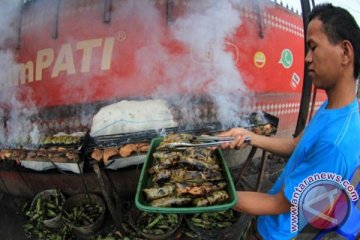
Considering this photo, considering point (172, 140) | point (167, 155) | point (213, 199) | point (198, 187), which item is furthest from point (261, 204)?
point (172, 140)

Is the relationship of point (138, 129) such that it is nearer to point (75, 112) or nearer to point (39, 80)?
point (75, 112)

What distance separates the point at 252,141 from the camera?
295 cm

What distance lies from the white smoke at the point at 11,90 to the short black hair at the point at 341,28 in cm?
→ 467

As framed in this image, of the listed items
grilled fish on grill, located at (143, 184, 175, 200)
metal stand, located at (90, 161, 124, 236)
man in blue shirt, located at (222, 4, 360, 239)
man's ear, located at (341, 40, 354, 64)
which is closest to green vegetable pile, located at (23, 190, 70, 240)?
metal stand, located at (90, 161, 124, 236)

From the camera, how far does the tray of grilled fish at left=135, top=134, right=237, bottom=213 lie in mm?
2223

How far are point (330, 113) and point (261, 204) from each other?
0.79m

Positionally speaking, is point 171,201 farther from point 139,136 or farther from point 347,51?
point 139,136

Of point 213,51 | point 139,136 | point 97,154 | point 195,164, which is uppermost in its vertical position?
point 213,51

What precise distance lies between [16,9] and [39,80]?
1377 mm

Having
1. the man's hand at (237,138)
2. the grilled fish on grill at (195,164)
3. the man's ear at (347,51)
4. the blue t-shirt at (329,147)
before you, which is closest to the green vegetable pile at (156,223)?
the grilled fish on grill at (195,164)

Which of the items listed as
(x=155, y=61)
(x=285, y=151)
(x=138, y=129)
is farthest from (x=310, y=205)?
(x=155, y=61)

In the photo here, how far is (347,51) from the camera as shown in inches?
78.0

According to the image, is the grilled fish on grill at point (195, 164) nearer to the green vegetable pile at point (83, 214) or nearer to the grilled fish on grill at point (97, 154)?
the grilled fish on grill at point (97, 154)


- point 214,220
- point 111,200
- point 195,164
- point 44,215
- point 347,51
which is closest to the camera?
point 347,51
